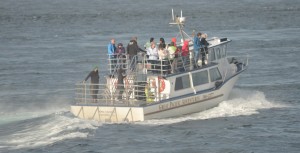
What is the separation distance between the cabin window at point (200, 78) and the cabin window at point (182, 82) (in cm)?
38

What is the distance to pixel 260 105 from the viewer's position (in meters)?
39.7

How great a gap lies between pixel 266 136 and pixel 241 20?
190 ft

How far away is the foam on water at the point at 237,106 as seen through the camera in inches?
1425

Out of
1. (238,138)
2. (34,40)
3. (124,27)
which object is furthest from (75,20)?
(238,138)

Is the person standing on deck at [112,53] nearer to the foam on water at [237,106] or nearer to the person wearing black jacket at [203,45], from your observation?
the foam on water at [237,106]

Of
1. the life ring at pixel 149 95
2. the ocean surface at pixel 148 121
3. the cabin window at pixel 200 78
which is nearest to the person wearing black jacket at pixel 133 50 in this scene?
the life ring at pixel 149 95

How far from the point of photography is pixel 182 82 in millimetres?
36281

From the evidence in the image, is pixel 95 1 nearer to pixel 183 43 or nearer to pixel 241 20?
pixel 241 20

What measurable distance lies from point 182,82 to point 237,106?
12.6 feet

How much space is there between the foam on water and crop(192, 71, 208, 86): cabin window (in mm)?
1382

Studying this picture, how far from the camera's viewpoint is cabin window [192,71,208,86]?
1449 inches

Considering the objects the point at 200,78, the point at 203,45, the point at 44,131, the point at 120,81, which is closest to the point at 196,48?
the point at 203,45

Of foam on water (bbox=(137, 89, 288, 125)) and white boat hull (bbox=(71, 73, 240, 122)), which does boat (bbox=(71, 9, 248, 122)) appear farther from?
foam on water (bbox=(137, 89, 288, 125))

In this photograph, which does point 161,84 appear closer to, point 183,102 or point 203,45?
point 183,102
